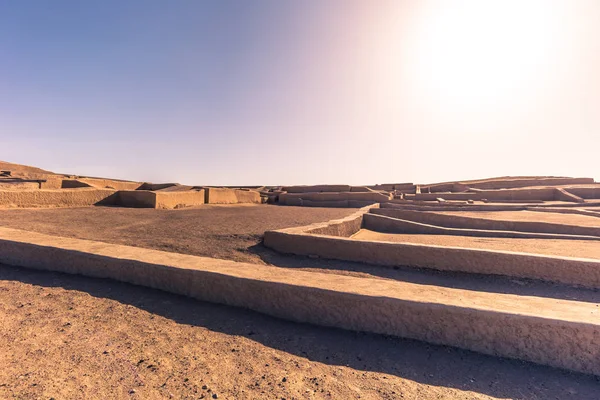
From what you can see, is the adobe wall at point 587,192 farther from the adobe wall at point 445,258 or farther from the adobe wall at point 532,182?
the adobe wall at point 445,258

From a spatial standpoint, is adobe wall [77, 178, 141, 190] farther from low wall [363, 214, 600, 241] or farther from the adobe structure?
low wall [363, 214, 600, 241]

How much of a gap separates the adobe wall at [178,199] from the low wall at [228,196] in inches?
18.8

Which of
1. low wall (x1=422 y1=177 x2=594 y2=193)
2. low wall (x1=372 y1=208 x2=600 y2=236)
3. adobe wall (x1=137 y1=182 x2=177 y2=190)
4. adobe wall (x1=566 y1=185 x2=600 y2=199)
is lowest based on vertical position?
low wall (x1=372 y1=208 x2=600 y2=236)

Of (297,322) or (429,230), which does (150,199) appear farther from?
(297,322)

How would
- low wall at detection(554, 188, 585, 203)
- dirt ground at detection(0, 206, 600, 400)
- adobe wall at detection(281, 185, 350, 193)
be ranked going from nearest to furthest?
dirt ground at detection(0, 206, 600, 400) → low wall at detection(554, 188, 585, 203) → adobe wall at detection(281, 185, 350, 193)

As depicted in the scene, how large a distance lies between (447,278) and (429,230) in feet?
10.8

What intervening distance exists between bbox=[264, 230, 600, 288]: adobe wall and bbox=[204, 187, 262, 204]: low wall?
10.9 metres

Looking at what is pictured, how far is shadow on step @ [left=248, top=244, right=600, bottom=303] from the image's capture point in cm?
350

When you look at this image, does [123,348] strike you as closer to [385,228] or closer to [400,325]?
[400,325]

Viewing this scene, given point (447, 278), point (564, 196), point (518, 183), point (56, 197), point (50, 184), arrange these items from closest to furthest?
point (447, 278) < point (56, 197) < point (50, 184) < point (564, 196) < point (518, 183)

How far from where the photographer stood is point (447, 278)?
4.12 m

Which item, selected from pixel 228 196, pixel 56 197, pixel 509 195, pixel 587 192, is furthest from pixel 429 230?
pixel 587 192

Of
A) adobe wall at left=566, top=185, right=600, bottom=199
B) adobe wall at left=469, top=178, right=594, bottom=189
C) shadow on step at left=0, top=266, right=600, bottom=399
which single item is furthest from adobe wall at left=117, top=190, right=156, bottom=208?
adobe wall at left=469, top=178, right=594, bottom=189

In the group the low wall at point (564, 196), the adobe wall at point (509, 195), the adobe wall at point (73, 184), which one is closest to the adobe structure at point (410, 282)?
the adobe wall at point (73, 184)
